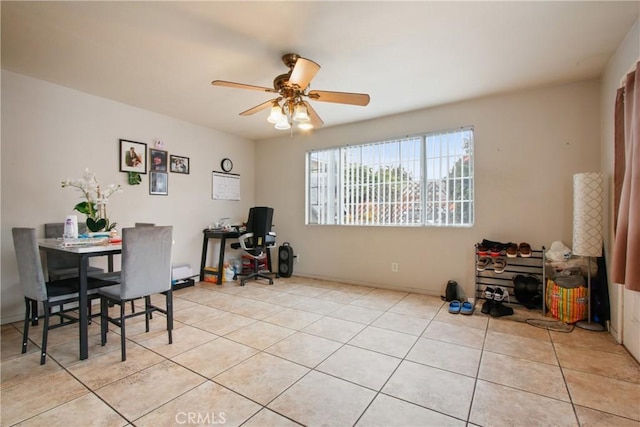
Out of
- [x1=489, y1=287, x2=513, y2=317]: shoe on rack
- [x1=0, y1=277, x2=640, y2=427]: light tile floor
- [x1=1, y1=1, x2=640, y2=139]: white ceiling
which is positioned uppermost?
[x1=1, y1=1, x2=640, y2=139]: white ceiling

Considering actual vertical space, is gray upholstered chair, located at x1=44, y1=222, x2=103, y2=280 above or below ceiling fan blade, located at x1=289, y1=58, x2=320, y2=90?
below

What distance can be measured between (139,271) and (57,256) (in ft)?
4.33

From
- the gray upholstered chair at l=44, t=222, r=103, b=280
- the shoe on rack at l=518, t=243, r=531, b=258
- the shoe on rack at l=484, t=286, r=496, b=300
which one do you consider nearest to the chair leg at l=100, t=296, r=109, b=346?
the gray upholstered chair at l=44, t=222, r=103, b=280

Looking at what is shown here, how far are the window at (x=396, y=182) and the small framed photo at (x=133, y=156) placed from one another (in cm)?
241

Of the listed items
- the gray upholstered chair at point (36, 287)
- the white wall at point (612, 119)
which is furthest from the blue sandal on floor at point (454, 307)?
the gray upholstered chair at point (36, 287)

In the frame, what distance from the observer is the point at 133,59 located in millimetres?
2596

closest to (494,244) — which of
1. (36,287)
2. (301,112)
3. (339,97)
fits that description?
(339,97)

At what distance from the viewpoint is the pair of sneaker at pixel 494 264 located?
10.3ft

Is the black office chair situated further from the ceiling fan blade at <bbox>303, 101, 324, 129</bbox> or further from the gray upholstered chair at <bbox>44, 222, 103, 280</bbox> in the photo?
the gray upholstered chair at <bbox>44, 222, 103, 280</bbox>

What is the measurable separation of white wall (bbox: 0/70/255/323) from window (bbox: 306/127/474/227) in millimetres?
1865

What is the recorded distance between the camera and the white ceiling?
1961 millimetres

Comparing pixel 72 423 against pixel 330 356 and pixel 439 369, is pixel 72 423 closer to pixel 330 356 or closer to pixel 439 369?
pixel 330 356

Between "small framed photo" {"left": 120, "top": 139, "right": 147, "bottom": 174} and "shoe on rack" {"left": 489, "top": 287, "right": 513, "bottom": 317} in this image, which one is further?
"small framed photo" {"left": 120, "top": 139, "right": 147, "bottom": 174}

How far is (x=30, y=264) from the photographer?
2.12 m
